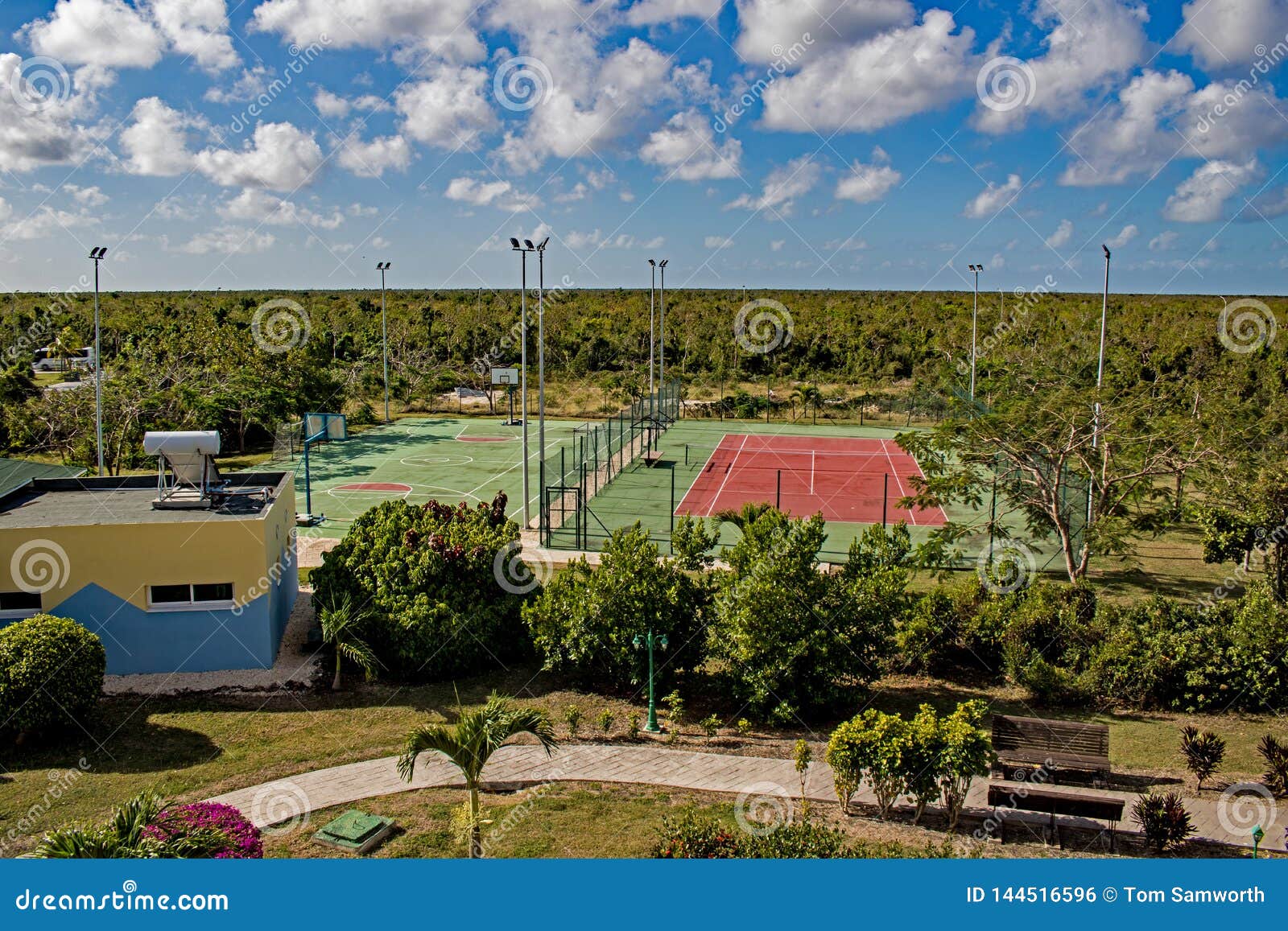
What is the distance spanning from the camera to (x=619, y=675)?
55.5ft

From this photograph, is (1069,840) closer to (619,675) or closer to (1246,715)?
(1246,715)

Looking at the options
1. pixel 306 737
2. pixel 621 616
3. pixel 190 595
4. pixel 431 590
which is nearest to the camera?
pixel 306 737

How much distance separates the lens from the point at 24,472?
2078 cm

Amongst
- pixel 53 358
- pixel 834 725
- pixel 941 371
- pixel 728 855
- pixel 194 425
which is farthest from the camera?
pixel 53 358

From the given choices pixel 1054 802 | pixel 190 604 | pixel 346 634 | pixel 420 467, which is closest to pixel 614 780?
pixel 1054 802

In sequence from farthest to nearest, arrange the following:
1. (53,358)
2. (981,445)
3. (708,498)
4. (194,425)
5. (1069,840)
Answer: (53,358), (194,425), (708,498), (981,445), (1069,840)

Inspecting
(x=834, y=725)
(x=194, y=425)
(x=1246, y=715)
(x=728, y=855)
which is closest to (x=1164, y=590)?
(x=1246, y=715)

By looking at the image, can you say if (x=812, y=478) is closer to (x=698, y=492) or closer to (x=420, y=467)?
(x=698, y=492)

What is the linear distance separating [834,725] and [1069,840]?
4381 millimetres

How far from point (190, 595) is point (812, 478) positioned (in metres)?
22.7

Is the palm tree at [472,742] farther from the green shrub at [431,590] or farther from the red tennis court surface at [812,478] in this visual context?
the red tennis court surface at [812,478]

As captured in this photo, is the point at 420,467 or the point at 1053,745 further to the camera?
the point at 420,467

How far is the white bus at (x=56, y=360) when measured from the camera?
6194 cm

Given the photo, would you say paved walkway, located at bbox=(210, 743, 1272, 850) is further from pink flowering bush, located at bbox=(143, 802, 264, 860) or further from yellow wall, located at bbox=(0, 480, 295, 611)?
yellow wall, located at bbox=(0, 480, 295, 611)
